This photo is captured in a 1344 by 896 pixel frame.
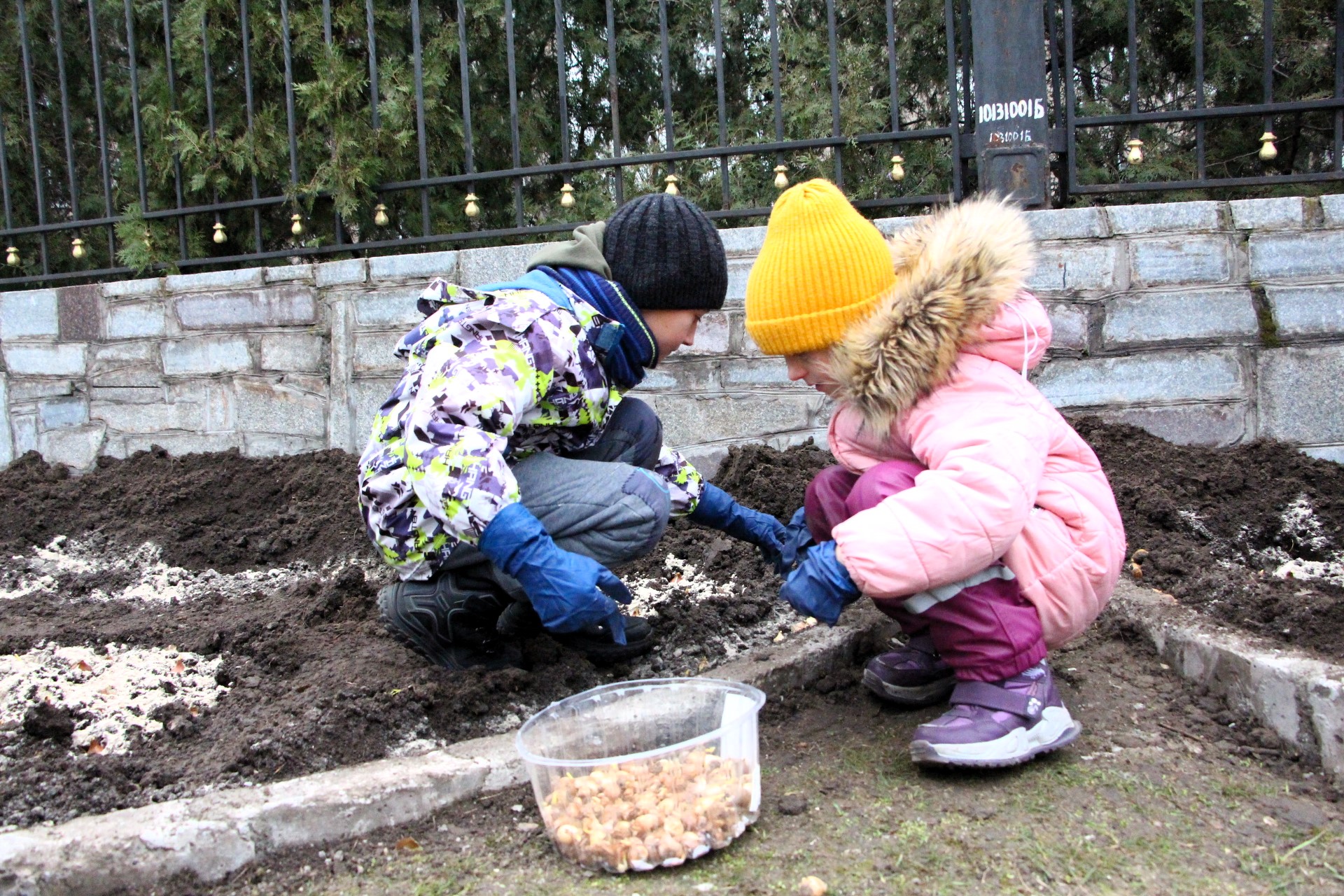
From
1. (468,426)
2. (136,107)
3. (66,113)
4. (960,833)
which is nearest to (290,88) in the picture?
(136,107)

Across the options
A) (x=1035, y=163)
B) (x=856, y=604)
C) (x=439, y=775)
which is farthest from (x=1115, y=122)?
(x=439, y=775)

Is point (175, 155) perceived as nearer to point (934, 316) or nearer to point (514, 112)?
point (514, 112)

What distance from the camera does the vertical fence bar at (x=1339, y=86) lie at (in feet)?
11.6

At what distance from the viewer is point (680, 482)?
270 centimetres

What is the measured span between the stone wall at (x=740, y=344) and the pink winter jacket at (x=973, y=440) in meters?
1.56

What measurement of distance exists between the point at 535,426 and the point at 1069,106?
90.8 inches

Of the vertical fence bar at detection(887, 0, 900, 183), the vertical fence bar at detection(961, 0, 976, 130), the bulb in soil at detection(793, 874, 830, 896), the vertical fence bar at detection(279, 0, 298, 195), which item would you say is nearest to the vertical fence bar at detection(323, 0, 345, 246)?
the vertical fence bar at detection(279, 0, 298, 195)

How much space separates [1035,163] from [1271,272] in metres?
0.79

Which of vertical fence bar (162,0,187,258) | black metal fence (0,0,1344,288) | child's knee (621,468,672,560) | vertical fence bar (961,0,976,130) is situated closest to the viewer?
child's knee (621,468,672,560)

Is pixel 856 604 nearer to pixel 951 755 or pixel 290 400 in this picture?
pixel 951 755

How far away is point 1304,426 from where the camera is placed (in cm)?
345

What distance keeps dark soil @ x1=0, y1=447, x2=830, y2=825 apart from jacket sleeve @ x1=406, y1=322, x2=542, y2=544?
430 mm

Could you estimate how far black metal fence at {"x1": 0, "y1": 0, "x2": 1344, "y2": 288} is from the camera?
390cm

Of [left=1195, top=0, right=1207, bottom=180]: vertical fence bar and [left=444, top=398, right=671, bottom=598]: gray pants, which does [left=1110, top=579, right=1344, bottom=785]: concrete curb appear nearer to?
[left=444, top=398, right=671, bottom=598]: gray pants
